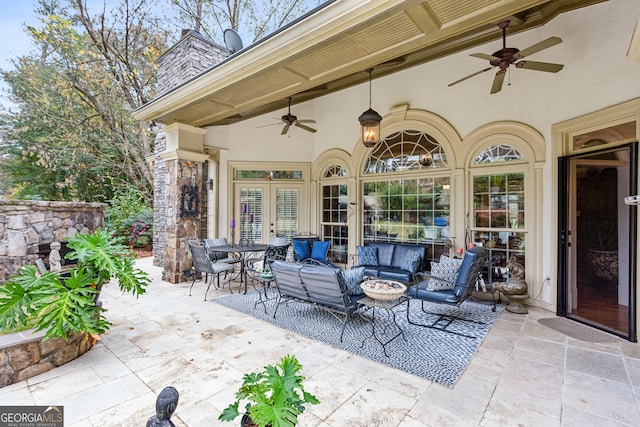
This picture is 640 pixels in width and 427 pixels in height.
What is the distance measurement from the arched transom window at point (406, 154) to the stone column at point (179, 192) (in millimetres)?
3911

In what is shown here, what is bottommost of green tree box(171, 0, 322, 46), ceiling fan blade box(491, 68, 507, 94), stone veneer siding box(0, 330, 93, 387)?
stone veneer siding box(0, 330, 93, 387)

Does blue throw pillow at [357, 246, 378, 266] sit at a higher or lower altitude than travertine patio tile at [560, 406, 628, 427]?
higher

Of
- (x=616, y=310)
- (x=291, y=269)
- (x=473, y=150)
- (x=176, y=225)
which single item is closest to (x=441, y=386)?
(x=291, y=269)

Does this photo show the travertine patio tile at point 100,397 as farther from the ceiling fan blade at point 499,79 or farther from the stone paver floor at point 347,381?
the ceiling fan blade at point 499,79

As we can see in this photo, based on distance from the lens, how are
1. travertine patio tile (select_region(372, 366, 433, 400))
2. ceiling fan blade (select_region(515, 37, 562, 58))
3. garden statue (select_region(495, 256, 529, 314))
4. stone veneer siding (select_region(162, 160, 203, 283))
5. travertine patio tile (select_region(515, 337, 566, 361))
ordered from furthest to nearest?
stone veneer siding (select_region(162, 160, 203, 283))
garden statue (select_region(495, 256, 529, 314))
ceiling fan blade (select_region(515, 37, 562, 58))
travertine patio tile (select_region(515, 337, 566, 361))
travertine patio tile (select_region(372, 366, 433, 400))

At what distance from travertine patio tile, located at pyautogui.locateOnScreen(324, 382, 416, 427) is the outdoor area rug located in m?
0.45

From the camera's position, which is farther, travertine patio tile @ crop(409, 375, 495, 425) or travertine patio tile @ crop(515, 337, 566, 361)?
travertine patio tile @ crop(515, 337, 566, 361)

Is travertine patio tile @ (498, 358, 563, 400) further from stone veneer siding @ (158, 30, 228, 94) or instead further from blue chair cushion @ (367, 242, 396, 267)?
stone veneer siding @ (158, 30, 228, 94)

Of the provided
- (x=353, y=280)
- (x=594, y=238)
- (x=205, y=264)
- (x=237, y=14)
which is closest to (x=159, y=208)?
(x=205, y=264)

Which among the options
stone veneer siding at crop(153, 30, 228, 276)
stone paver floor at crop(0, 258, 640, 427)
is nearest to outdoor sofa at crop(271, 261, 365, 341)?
stone paver floor at crop(0, 258, 640, 427)

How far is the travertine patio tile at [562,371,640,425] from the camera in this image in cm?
213

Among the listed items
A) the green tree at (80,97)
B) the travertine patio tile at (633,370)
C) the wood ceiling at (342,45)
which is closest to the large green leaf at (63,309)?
the wood ceiling at (342,45)

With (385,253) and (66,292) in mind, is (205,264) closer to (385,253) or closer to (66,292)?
(66,292)

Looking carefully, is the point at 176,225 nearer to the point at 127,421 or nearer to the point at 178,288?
the point at 178,288
